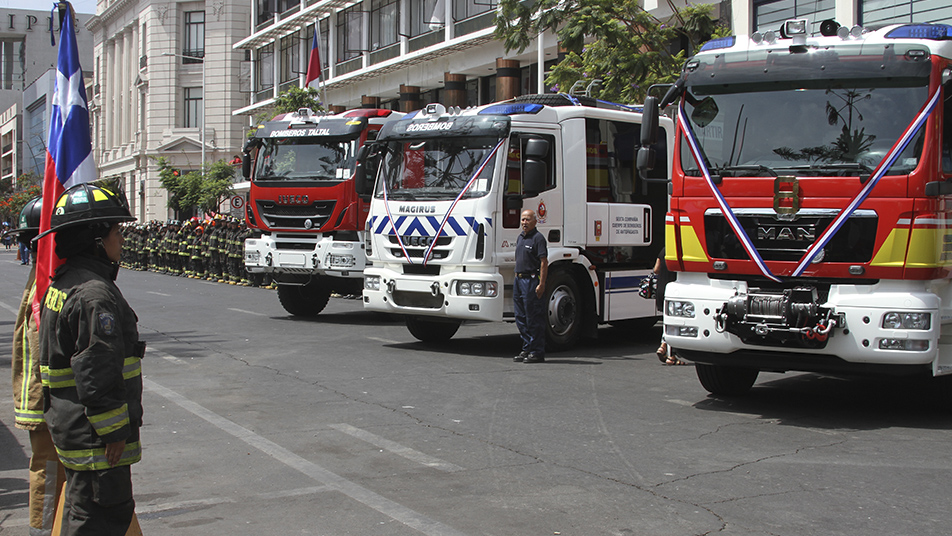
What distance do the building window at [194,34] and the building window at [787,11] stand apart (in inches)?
2068

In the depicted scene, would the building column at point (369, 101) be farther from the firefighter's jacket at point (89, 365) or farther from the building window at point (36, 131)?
the building window at point (36, 131)

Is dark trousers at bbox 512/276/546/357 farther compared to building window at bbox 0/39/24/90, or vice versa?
building window at bbox 0/39/24/90

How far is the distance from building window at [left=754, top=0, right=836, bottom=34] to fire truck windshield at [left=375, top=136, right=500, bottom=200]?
9.56 metres

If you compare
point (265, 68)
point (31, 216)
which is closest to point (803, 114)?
point (31, 216)

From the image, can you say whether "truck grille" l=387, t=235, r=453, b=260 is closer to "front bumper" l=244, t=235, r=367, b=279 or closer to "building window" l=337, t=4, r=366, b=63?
"front bumper" l=244, t=235, r=367, b=279

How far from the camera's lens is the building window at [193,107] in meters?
67.8

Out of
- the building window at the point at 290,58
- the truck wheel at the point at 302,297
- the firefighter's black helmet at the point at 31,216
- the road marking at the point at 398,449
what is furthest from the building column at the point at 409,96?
the firefighter's black helmet at the point at 31,216

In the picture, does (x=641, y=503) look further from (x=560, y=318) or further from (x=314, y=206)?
(x=314, y=206)

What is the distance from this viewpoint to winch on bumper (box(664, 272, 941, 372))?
7.93 metres

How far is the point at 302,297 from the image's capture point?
17625mm

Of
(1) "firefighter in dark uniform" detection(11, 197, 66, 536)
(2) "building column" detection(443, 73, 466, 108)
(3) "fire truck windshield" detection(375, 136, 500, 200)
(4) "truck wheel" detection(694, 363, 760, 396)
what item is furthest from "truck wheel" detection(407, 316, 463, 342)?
(2) "building column" detection(443, 73, 466, 108)

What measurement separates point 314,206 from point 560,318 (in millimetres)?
5586

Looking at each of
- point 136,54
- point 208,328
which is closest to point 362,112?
point 208,328

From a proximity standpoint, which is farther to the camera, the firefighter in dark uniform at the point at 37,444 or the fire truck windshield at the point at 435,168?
the fire truck windshield at the point at 435,168
